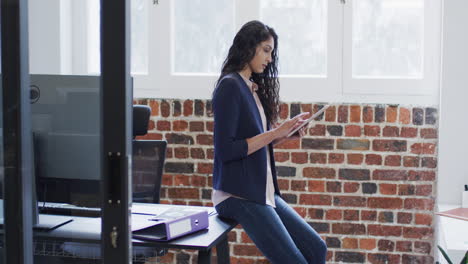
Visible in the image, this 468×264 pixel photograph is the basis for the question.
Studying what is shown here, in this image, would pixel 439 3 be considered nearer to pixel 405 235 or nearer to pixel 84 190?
pixel 405 235

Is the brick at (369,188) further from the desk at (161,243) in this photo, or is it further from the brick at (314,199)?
the desk at (161,243)

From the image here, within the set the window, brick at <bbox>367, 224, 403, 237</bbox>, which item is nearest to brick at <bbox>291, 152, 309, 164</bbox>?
the window

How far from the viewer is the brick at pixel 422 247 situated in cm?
354

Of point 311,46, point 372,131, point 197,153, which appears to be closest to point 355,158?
point 372,131

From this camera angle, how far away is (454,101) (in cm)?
332

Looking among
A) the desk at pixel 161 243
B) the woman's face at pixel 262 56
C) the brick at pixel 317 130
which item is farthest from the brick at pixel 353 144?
the desk at pixel 161 243

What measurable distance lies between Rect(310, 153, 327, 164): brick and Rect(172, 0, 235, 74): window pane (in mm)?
815

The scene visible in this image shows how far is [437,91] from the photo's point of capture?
3.51 metres

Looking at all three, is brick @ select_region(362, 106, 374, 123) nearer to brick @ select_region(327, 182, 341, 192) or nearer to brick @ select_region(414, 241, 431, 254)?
brick @ select_region(327, 182, 341, 192)

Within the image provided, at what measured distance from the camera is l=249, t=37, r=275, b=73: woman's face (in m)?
2.74

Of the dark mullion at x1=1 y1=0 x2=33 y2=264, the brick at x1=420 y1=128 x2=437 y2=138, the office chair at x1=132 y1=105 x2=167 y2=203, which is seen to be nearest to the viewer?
the dark mullion at x1=1 y1=0 x2=33 y2=264

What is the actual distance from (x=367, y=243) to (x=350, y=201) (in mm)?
276

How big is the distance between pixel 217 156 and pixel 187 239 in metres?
0.55

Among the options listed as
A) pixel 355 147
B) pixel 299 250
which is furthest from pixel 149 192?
pixel 355 147
